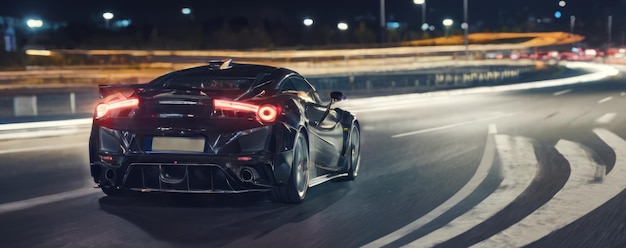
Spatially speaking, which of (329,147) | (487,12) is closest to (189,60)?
(329,147)

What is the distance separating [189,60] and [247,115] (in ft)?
140

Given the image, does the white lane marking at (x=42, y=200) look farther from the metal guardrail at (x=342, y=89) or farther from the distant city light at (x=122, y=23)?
the distant city light at (x=122, y=23)

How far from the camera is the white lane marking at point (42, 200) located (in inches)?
344

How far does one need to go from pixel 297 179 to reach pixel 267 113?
31.0 inches

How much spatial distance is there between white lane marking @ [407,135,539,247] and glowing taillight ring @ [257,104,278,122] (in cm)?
189

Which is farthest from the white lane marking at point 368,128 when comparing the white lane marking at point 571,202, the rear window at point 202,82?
the rear window at point 202,82

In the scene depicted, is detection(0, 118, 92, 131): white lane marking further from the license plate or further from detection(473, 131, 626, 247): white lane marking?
detection(473, 131, 626, 247): white lane marking

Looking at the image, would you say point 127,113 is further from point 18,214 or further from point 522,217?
point 522,217

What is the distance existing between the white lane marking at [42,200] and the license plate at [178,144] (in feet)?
5.02

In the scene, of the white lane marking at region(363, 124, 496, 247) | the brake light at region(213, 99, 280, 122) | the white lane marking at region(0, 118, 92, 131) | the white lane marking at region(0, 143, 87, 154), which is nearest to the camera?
the white lane marking at region(363, 124, 496, 247)

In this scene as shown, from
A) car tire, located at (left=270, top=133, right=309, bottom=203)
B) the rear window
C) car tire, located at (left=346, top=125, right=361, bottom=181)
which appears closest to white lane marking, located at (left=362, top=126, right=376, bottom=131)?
car tire, located at (left=346, top=125, right=361, bottom=181)

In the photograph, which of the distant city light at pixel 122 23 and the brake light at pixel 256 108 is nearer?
the brake light at pixel 256 108

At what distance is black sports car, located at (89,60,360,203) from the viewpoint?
8.30 metres

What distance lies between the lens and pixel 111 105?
8664 mm
